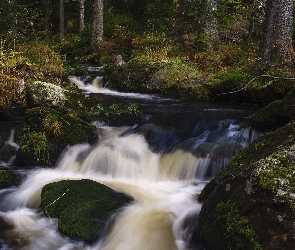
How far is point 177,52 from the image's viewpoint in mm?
13883

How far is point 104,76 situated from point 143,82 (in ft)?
6.09

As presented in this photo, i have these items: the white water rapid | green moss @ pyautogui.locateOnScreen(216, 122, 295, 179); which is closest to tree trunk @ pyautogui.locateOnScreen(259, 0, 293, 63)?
the white water rapid

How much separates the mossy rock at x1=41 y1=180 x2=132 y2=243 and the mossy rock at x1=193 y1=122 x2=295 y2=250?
4.28 feet

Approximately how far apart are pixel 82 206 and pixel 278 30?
788 centimetres

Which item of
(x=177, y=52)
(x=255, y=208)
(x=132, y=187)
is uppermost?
(x=177, y=52)

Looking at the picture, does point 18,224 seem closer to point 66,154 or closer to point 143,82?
point 66,154

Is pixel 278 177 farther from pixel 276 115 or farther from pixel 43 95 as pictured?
pixel 43 95

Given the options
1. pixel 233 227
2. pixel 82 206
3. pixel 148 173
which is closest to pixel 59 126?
pixel 148 173

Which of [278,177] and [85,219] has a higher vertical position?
[278,177]

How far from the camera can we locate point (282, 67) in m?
9.89

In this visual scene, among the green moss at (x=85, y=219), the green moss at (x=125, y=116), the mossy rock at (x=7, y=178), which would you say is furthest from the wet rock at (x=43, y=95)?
the green moss at (x=85, y=219)

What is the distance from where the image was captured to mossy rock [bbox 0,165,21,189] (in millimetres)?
5996

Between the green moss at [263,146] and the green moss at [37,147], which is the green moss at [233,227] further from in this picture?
the green moss at [37,147]

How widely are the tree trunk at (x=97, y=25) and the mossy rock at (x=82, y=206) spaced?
1341 cm
